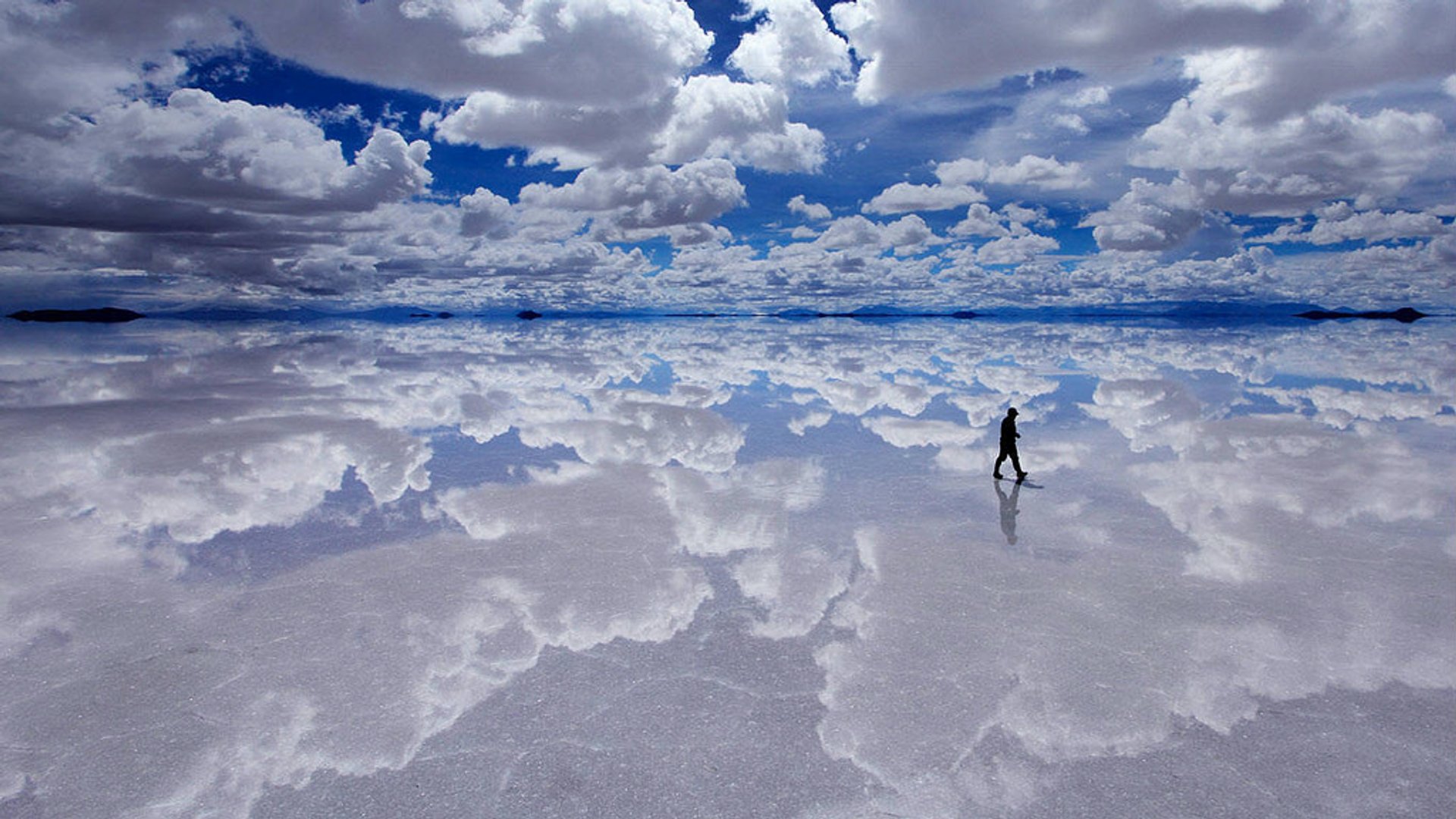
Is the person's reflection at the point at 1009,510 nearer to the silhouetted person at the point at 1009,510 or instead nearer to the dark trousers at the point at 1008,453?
the silhouetted person at the point at 1009,510

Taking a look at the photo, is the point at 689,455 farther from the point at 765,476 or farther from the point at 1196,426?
the point at 1196,426

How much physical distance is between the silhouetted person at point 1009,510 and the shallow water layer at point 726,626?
12 cm

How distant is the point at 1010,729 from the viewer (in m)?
5.42

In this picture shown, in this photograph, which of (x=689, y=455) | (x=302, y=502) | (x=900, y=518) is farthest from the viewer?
(x=689, y=455)

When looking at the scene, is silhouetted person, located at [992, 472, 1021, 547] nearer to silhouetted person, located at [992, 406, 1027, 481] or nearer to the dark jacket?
silhouetted person, located at [992, 406, 1027, 481]

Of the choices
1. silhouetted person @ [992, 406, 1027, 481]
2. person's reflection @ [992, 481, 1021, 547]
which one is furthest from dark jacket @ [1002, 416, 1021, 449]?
person's reflection @ [992, 481, 1021, 547]

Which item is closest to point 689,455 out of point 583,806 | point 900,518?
point 900,518

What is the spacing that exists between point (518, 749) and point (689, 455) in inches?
388

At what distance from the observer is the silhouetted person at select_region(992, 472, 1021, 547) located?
9.76 metres

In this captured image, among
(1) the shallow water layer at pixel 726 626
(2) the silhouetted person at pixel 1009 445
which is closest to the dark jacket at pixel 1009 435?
(2) the silhouetted person at pixel 1009 445

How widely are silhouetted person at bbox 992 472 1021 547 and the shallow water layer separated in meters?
0.12

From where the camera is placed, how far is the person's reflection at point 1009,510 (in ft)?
32.0

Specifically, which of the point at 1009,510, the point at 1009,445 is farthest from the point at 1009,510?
the point at 1009,445

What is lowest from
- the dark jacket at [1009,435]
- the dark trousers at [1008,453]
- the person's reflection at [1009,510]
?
the person's reflection at [1009,510]
